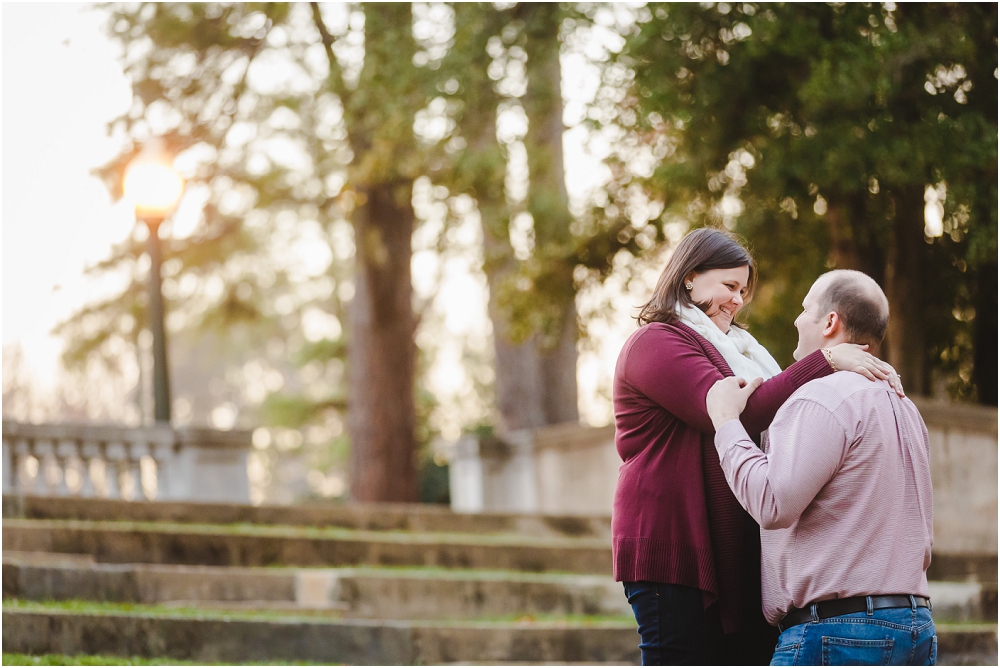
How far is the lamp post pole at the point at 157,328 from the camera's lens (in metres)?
10.4

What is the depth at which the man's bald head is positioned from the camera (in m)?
2.91

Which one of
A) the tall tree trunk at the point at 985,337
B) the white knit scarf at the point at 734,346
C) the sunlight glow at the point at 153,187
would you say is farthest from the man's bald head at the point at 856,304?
the sunlight glow at the point at 153,187

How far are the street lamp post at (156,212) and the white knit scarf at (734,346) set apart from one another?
8.16 metres

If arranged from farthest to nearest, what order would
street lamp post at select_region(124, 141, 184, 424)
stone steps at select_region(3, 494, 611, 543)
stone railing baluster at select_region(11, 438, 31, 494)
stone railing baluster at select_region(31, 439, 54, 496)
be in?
1. street lamp post at select_region(124, 141, 184, 424)
2. stone railing baluster at select_region(31, 439, 54, 496)
3. stone railing baluster at select_region(11, 438, 31, 494)
4. stone steps at select_region(3, 494, 611, 543)

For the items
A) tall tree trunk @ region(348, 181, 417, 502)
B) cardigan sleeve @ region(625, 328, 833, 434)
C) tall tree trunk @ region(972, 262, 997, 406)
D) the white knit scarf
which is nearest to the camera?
cardigan sleeve @ region(625, 328, 833, 434)

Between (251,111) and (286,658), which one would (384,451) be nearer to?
(251,111)

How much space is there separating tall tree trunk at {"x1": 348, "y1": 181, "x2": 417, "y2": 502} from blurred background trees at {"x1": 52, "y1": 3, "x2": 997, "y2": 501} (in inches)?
1.3

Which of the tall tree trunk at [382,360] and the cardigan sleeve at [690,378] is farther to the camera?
the tall tree trunk at [382,360]

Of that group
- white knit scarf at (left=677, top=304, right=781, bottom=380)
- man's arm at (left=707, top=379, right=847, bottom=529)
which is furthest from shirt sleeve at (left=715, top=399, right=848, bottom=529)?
white knit scarf at (left=677, top=304, right=781, bottom=380)

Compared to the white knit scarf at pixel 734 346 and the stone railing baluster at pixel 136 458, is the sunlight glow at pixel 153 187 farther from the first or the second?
the white knit scarf at pixel 734 346

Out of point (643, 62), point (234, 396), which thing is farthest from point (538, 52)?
point (234, 396)

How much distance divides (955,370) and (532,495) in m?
5.33

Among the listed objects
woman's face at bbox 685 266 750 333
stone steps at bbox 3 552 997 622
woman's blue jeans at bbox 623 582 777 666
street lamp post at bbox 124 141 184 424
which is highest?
street lamp post at bbox 124 141 184 424

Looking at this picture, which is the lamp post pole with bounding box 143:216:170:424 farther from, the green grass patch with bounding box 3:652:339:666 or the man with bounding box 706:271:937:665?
the man with bounding box 706:271:937:665
